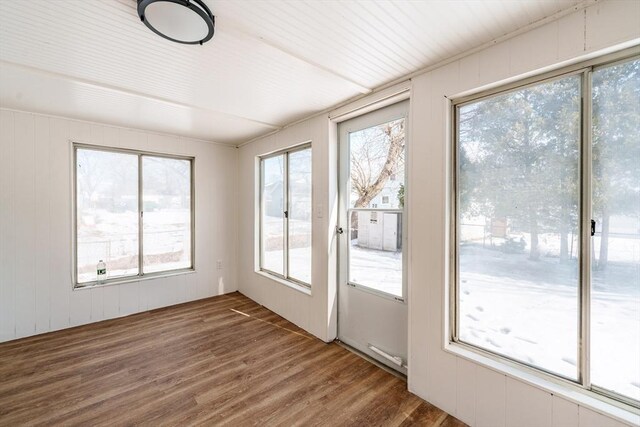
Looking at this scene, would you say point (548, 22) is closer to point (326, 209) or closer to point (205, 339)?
point (326, 209)

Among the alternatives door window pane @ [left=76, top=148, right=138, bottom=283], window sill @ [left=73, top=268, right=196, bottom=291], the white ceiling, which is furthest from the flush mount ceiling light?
window sill @ [left=73, top=268, right=196, bottom=291]

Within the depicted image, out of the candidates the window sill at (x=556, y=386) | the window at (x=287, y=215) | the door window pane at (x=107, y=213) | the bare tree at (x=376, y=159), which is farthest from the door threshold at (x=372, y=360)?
the door window pane at (x=107, y=213)

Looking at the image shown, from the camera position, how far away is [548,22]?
151 centimetres

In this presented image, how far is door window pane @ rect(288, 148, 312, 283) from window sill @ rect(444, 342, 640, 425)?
1.84 m

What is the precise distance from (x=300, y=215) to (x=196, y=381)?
1968 mm

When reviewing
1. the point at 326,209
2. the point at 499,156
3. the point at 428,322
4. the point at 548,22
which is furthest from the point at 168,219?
the point at 548,22

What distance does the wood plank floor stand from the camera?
6.20 ft

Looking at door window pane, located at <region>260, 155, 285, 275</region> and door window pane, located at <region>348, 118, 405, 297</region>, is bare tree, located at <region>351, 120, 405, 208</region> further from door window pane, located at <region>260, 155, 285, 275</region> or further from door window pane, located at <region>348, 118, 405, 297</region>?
door window pane, located at <region>260, 155, 285, 275</region>

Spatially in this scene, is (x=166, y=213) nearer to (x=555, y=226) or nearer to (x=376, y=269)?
(x=376, y=269)

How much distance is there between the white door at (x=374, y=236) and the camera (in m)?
2.40

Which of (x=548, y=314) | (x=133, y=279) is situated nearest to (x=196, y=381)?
(x=133, y=279)

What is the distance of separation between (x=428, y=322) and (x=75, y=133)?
4333mm

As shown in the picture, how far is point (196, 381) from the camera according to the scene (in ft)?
7.44

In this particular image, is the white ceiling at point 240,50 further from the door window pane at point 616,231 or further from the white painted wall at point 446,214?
the door window pane at point 616,231
